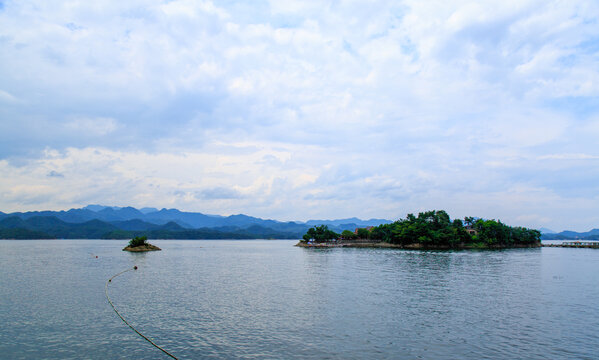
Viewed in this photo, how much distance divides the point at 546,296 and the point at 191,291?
51.4 metres

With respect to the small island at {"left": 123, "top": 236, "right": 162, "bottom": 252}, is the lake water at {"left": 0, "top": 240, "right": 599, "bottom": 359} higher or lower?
higher

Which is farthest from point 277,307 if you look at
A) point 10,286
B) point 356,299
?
point 10,286

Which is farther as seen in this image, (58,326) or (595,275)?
(595,275)

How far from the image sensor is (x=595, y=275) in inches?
2918

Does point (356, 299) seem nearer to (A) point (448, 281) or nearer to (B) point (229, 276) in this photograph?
(A) point (448, 281)

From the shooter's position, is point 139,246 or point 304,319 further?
point 139,246

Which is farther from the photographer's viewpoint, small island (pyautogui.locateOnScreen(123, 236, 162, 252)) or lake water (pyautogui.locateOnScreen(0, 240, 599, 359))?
small island (pyautogui.locateOnScreen(123, 236, 162, 252))

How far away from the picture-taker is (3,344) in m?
28.3

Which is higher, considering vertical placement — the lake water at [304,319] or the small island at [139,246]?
the lake water at [304,319]

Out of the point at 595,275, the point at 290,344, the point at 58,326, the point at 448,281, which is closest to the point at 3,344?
the point at 58,326

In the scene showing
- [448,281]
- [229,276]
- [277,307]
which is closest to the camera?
[277,307]

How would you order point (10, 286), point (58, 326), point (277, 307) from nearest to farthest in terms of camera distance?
point (58, 326) < point (277, 307) < point (10, 286)

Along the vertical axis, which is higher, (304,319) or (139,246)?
(304,319)

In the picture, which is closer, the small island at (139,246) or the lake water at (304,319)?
the lake water at (304,319)
